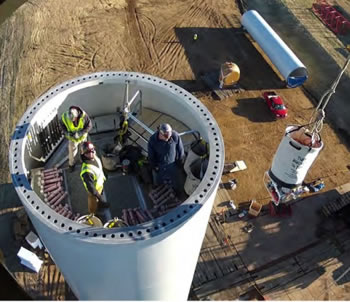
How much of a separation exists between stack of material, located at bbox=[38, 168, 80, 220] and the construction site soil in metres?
10.8

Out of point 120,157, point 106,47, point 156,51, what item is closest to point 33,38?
point 106,47

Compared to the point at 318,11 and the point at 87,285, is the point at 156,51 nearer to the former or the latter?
the point at 318,11

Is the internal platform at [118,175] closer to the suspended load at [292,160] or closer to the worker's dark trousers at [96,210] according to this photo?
the worker's dark trousers at [96,210]

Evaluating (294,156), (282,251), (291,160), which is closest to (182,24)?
(282,251)

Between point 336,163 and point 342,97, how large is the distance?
5.31m

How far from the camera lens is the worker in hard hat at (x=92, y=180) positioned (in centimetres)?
800

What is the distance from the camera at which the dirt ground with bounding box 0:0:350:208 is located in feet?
65.9

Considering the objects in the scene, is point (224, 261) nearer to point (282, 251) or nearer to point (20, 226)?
point (282, 251)

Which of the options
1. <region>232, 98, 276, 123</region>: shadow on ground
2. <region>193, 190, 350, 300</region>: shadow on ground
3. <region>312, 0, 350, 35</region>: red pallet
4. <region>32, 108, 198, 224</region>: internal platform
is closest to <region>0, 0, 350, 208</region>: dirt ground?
<region>232, 98, 276, 123</region>: shadow on ground

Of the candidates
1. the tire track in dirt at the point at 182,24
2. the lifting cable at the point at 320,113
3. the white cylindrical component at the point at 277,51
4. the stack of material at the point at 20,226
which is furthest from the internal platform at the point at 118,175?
the white cylindrical component at the point at 277,51

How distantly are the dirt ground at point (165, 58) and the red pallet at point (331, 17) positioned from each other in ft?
19.0

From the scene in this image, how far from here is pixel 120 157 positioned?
8.77 m

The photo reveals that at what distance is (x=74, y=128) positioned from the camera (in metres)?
8.29

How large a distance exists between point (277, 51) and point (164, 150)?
→ 667 inches
